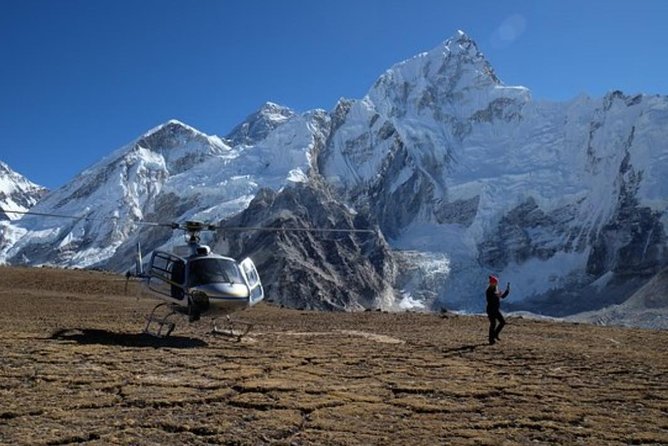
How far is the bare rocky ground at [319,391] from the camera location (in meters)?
5.86

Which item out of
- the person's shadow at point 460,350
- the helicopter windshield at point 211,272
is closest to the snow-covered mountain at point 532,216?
the helicopter windshield at point 211,272

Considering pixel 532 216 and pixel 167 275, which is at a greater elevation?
pixel 532 216

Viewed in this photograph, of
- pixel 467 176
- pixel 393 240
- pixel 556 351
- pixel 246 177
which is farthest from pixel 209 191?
pixel 556 351

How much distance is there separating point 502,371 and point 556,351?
332 centimetres

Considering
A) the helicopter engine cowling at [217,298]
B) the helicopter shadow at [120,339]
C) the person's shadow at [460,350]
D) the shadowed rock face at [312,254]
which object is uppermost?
the shadowed rock face at [312,254]

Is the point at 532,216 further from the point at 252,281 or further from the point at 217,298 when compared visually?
the point at 217,298

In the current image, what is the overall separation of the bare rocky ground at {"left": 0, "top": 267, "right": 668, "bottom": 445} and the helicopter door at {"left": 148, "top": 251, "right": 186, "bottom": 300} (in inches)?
40.6

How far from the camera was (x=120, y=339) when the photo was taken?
42.2 ft

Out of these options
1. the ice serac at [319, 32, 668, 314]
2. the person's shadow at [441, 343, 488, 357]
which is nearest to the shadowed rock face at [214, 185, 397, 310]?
the ice serac at [319, 32, 668, 314]

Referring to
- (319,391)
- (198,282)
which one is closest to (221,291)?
(198,282)

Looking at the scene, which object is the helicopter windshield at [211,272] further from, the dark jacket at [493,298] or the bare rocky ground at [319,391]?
the dark jacket at [493,298]

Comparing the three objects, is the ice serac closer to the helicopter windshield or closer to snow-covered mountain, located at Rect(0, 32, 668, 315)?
snow-covered mountain, located at Rect(0, 32, 668, 315)

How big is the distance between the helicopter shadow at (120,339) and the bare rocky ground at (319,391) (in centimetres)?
3

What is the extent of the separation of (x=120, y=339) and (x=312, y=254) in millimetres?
133728
